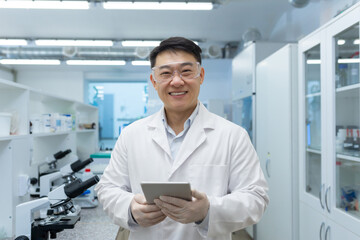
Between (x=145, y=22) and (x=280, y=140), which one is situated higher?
(x=145, y=22)

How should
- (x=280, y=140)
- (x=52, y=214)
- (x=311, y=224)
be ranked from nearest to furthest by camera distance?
(x=52, y=214)
(x=311, y=224)
(x=280, y=140)

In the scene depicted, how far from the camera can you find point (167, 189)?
0.82 metres

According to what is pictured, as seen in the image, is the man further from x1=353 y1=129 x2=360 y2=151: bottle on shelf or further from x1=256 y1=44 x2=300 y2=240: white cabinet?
x1=256 y1=44 x2=300 y2=240: white cabinet

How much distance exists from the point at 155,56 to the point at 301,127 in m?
1.43

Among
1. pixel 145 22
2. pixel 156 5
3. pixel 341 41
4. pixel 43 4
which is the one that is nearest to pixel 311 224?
pixel 341 41

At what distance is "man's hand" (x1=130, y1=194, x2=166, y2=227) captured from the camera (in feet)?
3.05

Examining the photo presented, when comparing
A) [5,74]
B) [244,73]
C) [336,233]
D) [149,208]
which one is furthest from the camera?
[5,74]

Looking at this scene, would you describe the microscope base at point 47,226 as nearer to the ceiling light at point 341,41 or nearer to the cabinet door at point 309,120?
the cabinet door at point 309,120

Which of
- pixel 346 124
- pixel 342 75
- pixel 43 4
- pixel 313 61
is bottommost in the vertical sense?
pixel 346 124

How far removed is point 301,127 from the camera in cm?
209

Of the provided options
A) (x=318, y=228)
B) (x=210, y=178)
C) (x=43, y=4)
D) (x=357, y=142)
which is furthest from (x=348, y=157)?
(x=43, y=4)

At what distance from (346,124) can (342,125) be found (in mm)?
24

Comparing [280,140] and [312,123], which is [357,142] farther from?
[280,140]

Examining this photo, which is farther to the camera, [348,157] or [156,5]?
[156,5]
